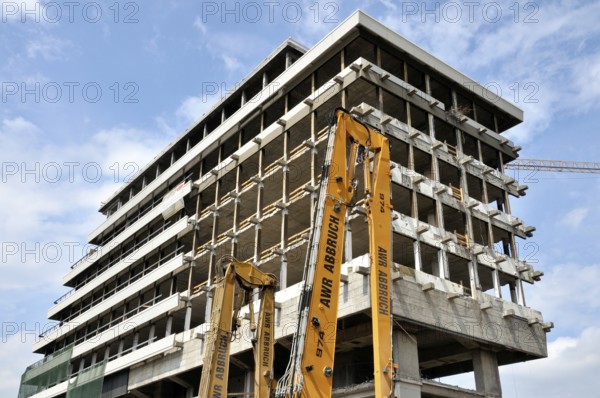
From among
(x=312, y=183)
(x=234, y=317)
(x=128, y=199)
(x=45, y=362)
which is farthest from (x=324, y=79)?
(x=45, y=362)

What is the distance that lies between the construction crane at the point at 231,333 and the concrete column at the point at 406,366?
20.3ft

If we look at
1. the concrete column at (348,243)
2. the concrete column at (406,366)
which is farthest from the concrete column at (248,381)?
the concrete column at (406,366)

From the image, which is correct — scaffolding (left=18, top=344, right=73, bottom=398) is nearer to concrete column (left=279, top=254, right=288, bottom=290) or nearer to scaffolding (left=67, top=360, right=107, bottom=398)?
scaffolding (left=67, top=360, right=107, bottom=398)

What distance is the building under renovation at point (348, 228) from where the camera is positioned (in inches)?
1221

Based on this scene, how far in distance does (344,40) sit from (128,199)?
3505 centimetres

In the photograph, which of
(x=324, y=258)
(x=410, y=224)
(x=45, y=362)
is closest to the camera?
(x=324, y=258)

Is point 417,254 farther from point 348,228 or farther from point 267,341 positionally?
point 267,341

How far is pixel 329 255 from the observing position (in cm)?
1565

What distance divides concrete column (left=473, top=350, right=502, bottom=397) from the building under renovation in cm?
11

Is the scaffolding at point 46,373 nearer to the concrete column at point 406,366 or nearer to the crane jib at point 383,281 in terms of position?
the concrete column at point 406,366

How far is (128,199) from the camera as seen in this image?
2506 inches

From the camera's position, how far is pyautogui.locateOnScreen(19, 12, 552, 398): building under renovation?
31016mm

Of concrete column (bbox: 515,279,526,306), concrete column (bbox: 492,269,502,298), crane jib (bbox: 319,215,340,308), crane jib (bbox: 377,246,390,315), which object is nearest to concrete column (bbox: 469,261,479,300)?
concrete column (bbox: 492,269,502,298)

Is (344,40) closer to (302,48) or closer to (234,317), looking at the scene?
(302,48)
